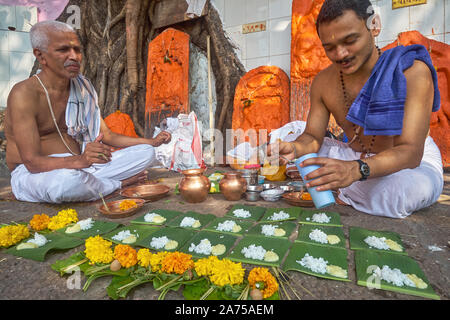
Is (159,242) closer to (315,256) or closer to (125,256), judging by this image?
(125,256)

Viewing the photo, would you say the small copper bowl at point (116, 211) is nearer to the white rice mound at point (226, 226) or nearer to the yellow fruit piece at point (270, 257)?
the white rice mound at point (226, 226)

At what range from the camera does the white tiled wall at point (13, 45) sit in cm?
846

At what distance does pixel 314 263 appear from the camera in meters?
1.32

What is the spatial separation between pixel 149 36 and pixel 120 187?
215 inches

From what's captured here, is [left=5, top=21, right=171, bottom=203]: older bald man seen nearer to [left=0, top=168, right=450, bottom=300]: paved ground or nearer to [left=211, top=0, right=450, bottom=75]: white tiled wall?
[left=0, top=168, right=450, bottom=300]: paved ground

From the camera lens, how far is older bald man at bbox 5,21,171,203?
99.7 inches

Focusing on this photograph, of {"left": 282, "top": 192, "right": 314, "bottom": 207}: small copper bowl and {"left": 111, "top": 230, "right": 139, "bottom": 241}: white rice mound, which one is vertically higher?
{"left": 282, "top": 192, "right": 314, "bottom": 207}: small copper bowl

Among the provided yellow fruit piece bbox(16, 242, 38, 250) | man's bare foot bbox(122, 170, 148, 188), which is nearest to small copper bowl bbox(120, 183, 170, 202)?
man's bare foot bbox(122, 170, 148, 188)

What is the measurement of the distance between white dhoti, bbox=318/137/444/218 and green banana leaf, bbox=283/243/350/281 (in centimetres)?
87

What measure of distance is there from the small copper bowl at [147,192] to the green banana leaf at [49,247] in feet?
3.12

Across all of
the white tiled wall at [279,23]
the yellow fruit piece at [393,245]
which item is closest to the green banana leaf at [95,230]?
the yellow fruit piece at [393,245]

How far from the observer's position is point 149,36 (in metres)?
7.01
